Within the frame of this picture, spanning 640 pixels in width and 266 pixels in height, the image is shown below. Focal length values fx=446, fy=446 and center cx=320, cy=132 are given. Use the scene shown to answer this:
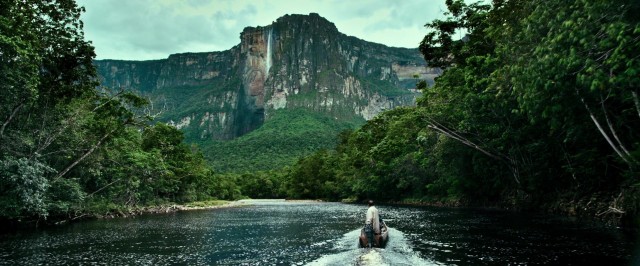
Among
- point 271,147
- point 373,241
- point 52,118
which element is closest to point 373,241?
point 373,241

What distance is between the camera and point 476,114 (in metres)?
34.7

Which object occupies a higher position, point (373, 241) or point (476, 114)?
point (476, 114)

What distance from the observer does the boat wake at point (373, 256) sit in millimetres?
14758

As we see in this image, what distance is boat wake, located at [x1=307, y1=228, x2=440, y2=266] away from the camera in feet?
48.4

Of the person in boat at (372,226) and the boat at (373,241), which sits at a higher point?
the person in boat at (372,226)

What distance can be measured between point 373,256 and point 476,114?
74.2 ft

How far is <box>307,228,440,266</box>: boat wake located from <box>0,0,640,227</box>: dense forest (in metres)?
8.17

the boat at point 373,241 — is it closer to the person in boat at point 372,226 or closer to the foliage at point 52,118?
the person in boat at point 372,226

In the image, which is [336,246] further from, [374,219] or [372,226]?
[374,219]

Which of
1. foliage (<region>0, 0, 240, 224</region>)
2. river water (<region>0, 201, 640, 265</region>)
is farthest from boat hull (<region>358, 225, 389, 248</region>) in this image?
foliage (<region>0, 0, 240, 224</region>)

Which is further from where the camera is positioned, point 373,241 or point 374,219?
point 374,219

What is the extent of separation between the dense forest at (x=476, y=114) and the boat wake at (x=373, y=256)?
8169 mm

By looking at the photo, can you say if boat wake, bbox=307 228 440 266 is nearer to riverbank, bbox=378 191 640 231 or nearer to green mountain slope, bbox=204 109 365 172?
riverbank, bbox=378 191 640 231

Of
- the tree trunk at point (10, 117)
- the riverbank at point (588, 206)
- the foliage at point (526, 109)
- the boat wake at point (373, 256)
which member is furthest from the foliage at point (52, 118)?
the riverbank at point (588, 206)
